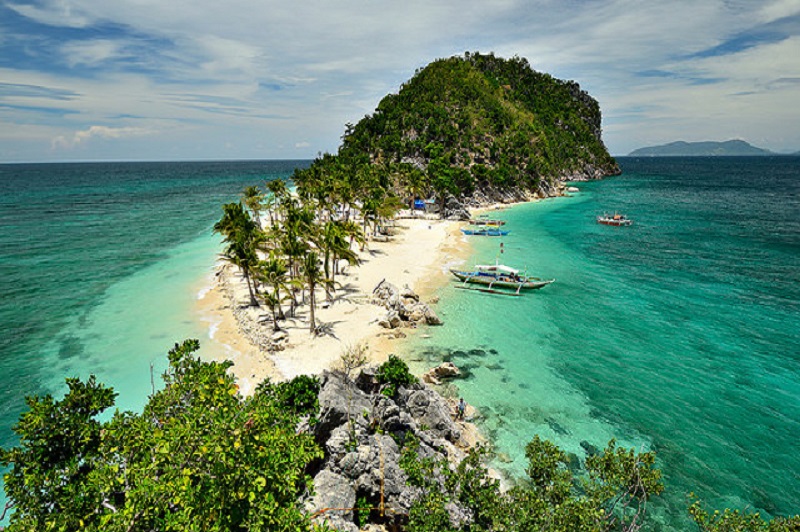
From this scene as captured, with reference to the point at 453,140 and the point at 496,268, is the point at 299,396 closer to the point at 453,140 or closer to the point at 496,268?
the point at 496,268

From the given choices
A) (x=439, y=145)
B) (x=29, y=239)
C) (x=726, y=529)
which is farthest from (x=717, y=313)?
(x=29, y=239)

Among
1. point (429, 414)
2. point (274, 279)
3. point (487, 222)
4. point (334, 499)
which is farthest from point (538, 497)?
point (487, 222)

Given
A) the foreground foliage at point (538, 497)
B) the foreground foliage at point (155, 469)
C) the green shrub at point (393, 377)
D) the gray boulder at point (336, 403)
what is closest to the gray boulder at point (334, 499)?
the gray boulder at point (336, 403)

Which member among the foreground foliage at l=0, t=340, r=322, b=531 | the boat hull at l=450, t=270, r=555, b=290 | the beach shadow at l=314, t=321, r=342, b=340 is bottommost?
the beach shadow at l=314, t=321, r=342, b=340

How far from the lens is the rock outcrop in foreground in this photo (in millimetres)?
15402

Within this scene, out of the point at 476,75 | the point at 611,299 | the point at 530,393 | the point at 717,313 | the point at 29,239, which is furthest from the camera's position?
the point at 476,75

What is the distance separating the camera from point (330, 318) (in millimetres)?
37969

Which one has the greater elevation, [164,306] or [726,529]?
[726,529]

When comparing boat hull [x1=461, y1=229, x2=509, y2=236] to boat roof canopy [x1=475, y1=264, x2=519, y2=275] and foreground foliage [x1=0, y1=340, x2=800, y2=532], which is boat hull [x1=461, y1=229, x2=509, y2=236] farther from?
foreground foliage [x1=0, y1=340, x2=800, y2=532]

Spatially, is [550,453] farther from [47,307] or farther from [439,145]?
[439,145]

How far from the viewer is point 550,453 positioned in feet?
47.8

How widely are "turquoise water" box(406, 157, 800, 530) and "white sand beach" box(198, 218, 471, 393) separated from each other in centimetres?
461

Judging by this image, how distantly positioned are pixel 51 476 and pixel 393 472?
11513 mm

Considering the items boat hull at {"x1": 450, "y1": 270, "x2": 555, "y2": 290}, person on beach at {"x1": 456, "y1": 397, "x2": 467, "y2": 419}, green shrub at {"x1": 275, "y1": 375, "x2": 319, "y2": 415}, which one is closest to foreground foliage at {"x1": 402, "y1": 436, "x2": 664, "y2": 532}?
green shrub at {"x1": 275, "y1": 375, "x2": 319, "y2": 415}
